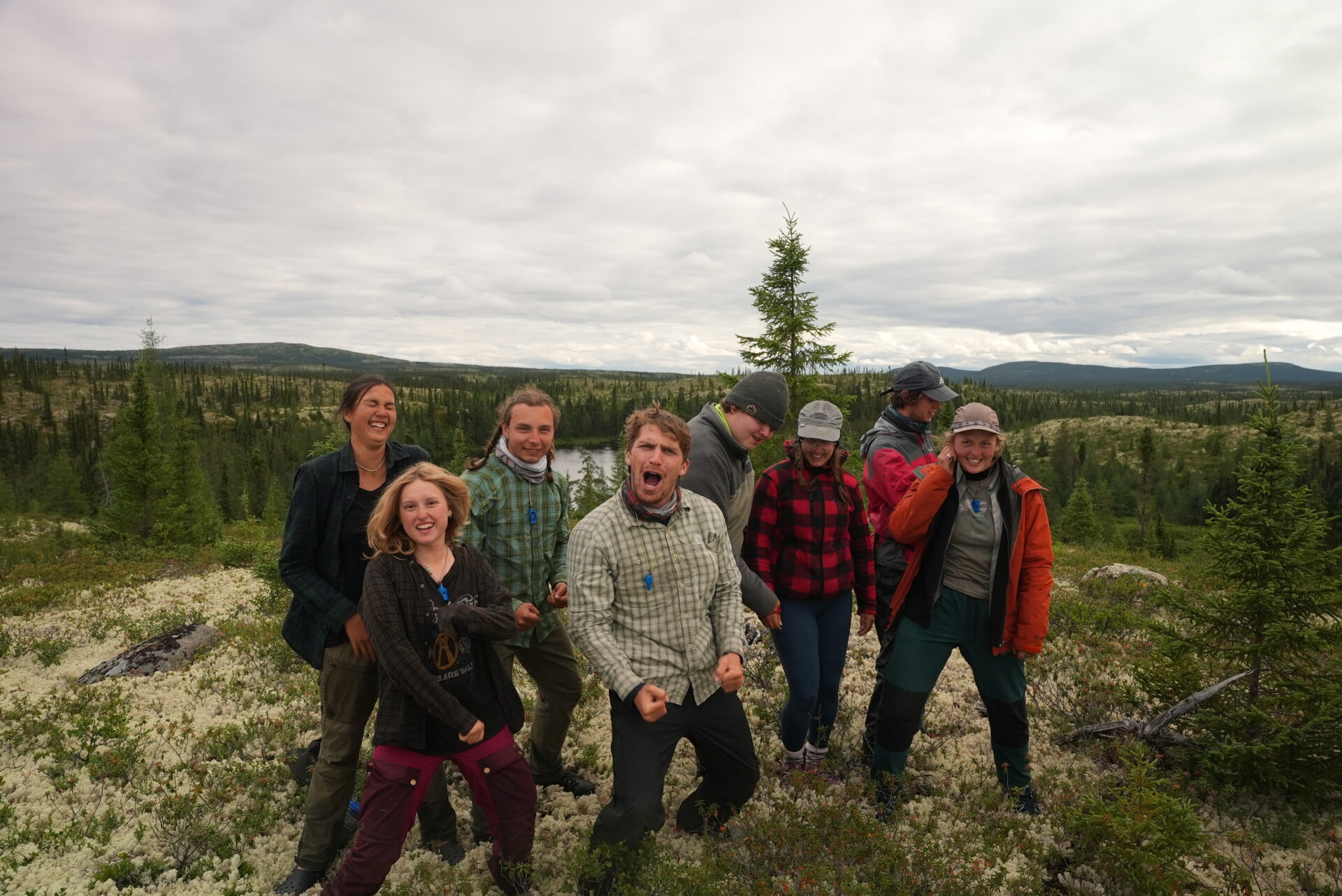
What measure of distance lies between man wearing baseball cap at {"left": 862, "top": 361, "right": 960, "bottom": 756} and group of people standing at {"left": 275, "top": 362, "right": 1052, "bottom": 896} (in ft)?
0.08

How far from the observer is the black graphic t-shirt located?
352 centimetres

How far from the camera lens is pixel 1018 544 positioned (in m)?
4.42

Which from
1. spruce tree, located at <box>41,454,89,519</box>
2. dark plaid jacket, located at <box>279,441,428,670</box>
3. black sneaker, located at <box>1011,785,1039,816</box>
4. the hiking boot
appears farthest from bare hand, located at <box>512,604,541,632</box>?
spruce tree, located at <box>41,454,89,519</box>

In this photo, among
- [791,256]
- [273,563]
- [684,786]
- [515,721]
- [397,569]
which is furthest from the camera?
[791,256]

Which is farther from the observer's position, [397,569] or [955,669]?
[955,669]

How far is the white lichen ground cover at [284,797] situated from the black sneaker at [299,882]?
280mm

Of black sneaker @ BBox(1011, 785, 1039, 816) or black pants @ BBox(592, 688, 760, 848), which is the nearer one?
black pants @ BBox(592, 688, 760, 848)

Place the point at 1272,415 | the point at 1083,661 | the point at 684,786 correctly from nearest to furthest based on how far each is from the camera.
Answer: the point at 1272,415 < the point at 684,786 < the point at 1083,661

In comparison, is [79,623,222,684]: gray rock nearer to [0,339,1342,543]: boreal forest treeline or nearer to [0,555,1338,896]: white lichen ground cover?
[0,555,1338,896]: white lichen ground cover

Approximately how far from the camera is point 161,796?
530 centimetres

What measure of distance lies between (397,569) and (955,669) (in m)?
7.57

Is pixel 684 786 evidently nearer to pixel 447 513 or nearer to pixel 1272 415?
pixel 447 513

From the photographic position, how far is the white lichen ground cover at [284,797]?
4180 millimetres

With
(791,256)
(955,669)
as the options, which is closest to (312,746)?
(955,669)
